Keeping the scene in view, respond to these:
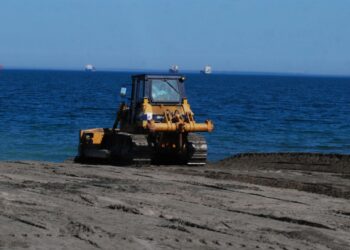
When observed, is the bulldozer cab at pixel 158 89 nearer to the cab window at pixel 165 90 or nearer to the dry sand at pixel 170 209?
the cab window at pixel 165 90

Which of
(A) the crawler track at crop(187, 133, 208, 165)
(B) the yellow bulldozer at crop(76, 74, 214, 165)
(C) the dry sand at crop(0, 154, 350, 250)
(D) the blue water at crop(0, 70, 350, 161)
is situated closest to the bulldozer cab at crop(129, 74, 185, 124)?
(B) the yellow bulldozer at crop(76, 74, 214, 165)

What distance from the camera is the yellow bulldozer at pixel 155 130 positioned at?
63.6ft

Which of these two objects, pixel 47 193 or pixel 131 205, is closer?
pixel 131 205

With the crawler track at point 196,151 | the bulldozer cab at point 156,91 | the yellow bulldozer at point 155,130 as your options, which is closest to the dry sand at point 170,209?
the yellow bulldozer at point 155,130

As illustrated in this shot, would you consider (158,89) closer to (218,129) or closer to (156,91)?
(156,91)

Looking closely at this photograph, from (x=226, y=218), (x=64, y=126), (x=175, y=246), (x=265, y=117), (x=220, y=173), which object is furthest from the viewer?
(x=265, y=117)

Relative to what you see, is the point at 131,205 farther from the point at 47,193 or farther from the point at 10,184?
the point at 10,184

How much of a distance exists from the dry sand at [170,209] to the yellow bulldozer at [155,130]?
1.28 meters

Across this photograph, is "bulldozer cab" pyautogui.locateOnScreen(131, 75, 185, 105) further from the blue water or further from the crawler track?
the blue water

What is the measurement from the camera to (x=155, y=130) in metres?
19.2

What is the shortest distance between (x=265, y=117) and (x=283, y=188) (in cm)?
3158

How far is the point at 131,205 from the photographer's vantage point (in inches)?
475

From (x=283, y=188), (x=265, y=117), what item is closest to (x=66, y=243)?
(x=283, y=188)

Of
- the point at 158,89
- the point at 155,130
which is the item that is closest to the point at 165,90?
the point at 158,89
